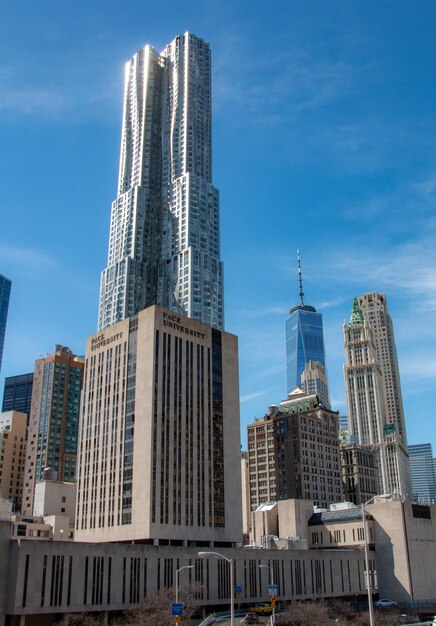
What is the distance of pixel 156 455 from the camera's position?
13688 cm

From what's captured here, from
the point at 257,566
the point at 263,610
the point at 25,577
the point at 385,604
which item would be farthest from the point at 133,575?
the point at 385,604

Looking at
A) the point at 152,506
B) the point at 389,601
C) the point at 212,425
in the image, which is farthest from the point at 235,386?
the point at 389,601

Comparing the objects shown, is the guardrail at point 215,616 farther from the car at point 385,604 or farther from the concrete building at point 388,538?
the car at point 385,604

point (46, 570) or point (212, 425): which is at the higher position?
point (212, 425)

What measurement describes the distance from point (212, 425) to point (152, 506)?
25.5m

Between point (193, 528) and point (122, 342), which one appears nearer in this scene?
point (193, 528)

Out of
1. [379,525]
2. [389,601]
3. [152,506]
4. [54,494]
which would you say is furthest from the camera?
[54,494]

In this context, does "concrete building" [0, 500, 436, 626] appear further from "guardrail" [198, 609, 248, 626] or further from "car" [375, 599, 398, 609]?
"guardrail" [198, 609, 248, 626]

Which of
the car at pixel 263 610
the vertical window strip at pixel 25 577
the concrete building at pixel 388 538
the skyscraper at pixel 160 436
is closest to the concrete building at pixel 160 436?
the skyscraper at pixel 160 436

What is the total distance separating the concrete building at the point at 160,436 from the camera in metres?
136

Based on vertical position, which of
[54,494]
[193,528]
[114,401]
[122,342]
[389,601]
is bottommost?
[389,601]

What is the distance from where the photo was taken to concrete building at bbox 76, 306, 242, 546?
136 metres

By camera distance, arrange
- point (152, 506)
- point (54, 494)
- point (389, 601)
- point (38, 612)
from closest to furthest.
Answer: point (38, 612) < point (152, 506) < point (389, 601) < point (54, 494)

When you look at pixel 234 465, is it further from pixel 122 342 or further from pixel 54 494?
pixel 54 494
